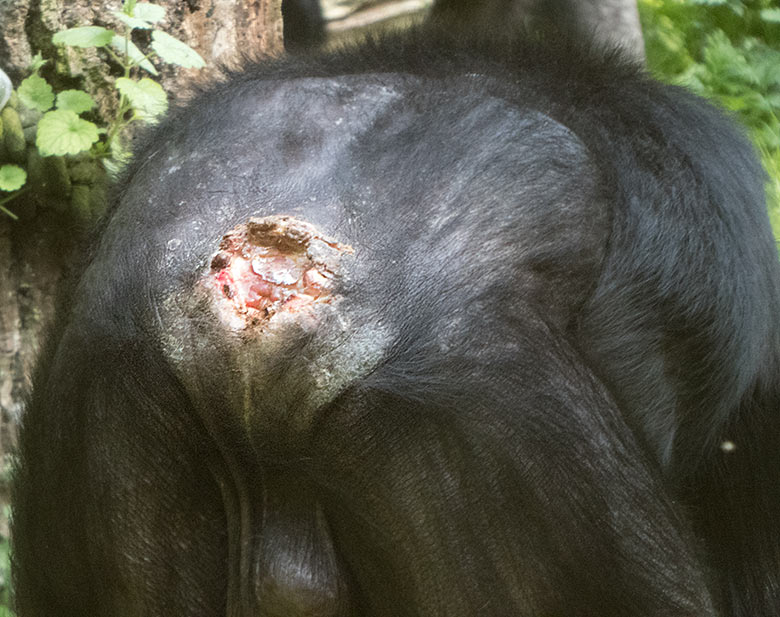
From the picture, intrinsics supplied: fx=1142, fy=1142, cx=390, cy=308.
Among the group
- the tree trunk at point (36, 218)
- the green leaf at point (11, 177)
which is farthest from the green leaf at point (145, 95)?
the green leaf at point (11, 177)

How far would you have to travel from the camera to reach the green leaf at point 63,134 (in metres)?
2.89

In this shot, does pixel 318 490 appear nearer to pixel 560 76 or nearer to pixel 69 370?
pixel 69 370

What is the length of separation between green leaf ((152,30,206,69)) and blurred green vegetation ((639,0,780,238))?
2089 millimetres

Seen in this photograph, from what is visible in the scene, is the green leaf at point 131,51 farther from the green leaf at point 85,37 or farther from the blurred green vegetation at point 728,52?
the blurred green vegetation at point 728,52

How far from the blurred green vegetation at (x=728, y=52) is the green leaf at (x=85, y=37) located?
2277 millimetres

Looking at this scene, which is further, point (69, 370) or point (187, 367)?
point (69, 370)

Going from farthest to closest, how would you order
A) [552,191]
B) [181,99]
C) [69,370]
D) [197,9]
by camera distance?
[197,9], [181,99], [69,370], [552,191]

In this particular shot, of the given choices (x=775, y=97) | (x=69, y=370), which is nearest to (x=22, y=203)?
(x=69, y=370)

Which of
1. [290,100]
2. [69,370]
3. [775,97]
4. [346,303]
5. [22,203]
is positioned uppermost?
Answer: [290,100]

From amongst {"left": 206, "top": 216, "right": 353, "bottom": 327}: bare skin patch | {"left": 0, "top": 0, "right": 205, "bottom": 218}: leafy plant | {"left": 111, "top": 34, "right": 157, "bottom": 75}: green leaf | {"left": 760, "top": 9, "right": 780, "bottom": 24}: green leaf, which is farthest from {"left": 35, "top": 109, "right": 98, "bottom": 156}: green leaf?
{"left": 760, "top": 9, "right": 780, "bottom": 24}: green leaf

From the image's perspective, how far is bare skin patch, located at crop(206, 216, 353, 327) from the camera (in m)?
1.85

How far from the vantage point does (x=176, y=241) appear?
6.42ft

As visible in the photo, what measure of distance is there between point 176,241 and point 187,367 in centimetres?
22

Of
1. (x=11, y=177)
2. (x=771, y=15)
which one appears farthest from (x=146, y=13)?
(x=771, y=15)
